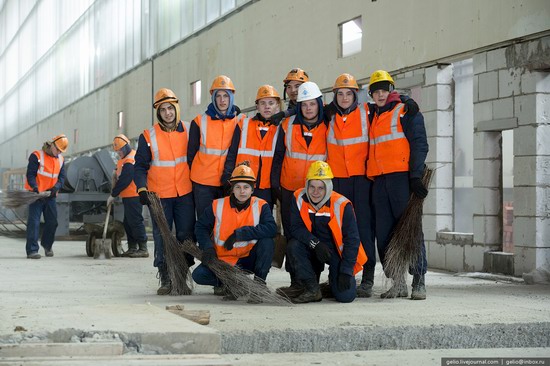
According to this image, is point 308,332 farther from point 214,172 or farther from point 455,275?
point 455,275

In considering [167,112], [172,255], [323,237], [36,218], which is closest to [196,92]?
[36,218]

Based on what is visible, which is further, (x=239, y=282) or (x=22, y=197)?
(x=22, y=197)

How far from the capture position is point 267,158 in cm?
820

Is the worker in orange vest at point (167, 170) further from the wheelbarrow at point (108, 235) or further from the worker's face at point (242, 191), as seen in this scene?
the wheelbarrow at point (108, 235)

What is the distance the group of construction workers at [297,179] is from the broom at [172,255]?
98 millimetres

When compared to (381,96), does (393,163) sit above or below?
below

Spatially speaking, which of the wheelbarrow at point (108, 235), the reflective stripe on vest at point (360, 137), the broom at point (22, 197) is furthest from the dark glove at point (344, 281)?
the broom at point (22, 197)

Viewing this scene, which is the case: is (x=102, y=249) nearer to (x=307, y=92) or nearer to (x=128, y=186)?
(x=128, y=186)

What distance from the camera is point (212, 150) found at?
27.1ft

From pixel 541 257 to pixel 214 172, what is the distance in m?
3.88

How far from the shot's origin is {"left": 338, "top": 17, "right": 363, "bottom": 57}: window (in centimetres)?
1356

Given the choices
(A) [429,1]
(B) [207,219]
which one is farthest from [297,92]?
(A) [429,1]

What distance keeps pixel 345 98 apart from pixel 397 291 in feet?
5.70

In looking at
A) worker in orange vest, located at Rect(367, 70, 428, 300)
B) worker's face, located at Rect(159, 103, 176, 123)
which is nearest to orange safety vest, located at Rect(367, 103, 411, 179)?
worker in orange vest, located at Rect(367, 70, 428, 300)
